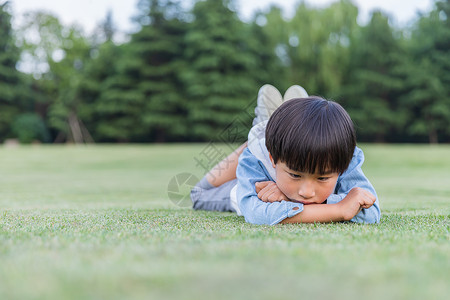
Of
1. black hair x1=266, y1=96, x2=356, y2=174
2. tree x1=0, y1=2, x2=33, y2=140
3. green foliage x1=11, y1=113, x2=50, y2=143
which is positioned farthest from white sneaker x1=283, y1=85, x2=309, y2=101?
tree x1=0, y1=2, x2=33, y2=140

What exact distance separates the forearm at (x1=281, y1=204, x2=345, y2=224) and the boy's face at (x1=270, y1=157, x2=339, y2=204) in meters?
0.06

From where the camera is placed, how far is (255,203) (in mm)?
2439

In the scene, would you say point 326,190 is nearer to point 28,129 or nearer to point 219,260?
point 219,260

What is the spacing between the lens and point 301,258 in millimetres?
1354

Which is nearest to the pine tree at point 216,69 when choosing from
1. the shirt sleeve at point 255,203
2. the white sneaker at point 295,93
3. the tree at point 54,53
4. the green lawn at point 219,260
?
the tree at point 54,53

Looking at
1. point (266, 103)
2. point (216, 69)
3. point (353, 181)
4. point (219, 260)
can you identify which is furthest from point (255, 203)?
point (216, 69)

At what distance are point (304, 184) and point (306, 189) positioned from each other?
0.11ft

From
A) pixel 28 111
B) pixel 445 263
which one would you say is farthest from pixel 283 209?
pixel 28 111

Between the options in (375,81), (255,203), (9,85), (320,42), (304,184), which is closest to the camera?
(304,184)

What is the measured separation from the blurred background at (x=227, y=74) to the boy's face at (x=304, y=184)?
2530cm

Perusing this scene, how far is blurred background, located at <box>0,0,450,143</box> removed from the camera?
92.0 feet

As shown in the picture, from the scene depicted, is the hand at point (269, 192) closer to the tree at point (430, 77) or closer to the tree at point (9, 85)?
the tree at point (430, 77)

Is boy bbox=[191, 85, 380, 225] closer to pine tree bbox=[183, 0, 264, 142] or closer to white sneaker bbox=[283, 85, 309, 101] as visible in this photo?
white sneaker bbox=[283, 85, 309, 101]

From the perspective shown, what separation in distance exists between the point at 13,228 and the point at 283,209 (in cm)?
132
